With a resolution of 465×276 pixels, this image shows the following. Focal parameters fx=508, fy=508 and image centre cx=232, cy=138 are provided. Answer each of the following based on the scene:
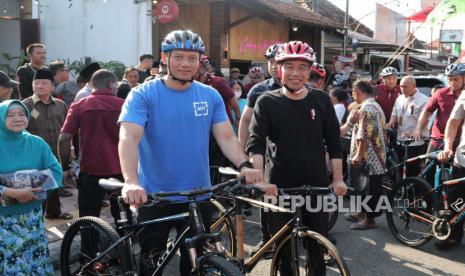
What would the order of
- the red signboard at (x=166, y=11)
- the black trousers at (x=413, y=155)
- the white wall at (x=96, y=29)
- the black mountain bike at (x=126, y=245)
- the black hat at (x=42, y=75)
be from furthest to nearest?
the white wall at (x=96, y=29) < the red signboard at (x=166, y=11) < the black trousers at (x=413, y=155) < the black hat at (x=42, y=75) < the black mountain bike at (x=126, y=245)

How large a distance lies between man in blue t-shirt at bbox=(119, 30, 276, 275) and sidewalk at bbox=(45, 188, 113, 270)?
77.3 inches

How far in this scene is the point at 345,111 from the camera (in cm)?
723

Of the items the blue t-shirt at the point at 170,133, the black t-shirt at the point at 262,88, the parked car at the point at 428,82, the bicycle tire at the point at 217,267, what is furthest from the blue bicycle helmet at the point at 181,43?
the parked car at the point at 428,82

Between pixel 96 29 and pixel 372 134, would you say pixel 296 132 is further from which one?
pixel 96 29

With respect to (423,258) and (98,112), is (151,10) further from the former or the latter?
(423,258)

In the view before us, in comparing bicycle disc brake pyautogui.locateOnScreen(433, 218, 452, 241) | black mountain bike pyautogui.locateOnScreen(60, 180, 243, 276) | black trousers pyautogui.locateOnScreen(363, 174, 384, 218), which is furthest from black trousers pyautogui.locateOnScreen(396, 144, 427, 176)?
black mountain bike pyautogui.locateOnScreen(60, 180, 243, 276)

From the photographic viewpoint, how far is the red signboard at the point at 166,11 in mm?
12344

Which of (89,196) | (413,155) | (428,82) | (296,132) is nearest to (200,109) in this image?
(296,132)

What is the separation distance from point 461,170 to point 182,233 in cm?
347

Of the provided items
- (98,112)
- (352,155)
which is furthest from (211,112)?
(352,155)

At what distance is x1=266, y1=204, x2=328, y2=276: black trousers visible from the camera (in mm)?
3350

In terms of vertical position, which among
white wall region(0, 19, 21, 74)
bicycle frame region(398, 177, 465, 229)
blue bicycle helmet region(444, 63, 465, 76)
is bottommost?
bicycle frame region(398, 177, 465, 229)

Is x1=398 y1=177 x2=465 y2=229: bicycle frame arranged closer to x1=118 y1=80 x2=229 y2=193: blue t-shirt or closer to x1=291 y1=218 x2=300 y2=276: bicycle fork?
x1=291 y1=218 x2=300 y2=276: bicycle fork

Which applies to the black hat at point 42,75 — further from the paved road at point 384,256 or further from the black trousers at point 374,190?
the black trousers at point 374,190
